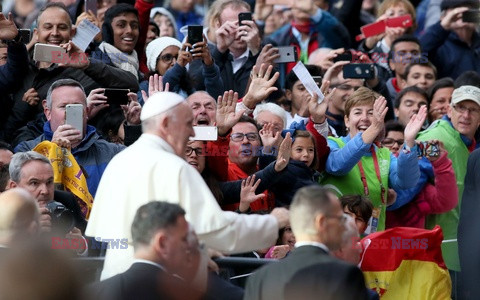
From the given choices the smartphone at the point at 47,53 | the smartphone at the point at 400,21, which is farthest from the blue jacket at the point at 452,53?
the smartphone at the point at 47,53

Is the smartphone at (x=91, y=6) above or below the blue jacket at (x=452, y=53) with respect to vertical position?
above

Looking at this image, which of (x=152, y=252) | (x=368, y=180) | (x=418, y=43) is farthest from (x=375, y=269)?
(x=418, y=43)

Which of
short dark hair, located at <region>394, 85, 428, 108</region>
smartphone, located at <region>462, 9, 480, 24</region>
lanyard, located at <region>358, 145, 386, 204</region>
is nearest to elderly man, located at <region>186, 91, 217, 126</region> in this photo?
lanyard, located at <region>358, 145, 386, 204</region>

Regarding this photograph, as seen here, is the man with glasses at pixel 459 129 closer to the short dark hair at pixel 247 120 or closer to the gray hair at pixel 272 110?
the gray hair at pixel 272 110

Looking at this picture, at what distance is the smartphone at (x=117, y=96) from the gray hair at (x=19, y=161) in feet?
5.73

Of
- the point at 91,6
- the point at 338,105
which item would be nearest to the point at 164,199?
the point at 338,105

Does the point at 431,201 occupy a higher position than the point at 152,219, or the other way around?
the point at 152,219

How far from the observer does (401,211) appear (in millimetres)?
12133

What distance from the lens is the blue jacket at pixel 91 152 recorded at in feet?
34.9

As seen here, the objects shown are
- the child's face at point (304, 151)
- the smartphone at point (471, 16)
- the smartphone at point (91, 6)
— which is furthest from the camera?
the smartphone at point (471, 16)

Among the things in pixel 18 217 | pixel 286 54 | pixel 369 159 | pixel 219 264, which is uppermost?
pixel 286 54

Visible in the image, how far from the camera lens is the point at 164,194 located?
8.47 meters

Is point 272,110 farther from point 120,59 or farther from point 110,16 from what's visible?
point 110,16

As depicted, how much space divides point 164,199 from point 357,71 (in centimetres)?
519
